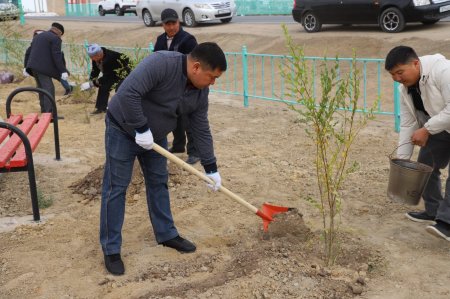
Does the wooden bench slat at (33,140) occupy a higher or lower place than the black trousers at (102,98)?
higher

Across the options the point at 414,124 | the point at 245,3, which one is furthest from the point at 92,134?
the point at 245,3

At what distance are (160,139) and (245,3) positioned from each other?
22.8m

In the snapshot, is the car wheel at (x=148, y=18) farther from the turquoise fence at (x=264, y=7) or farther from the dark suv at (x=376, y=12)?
the dark suv at (x=376, y=12)

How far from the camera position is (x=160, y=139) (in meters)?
3.54

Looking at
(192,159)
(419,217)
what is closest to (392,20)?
(192,159)

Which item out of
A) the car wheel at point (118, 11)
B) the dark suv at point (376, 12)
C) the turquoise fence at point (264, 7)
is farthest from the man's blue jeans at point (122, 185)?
the car wheel at point (118, 11)

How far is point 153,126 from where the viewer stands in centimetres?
336

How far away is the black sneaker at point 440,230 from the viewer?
3.74 metres

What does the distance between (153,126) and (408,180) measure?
173 centimetres

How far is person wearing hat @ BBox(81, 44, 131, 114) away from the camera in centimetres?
741

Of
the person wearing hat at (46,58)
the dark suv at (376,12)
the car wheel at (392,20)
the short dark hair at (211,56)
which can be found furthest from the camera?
the car wheel at (392,20)

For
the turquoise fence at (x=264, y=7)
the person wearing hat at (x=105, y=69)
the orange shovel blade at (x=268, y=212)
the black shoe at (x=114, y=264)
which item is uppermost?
the turquoise fence at (x=264, y=7)

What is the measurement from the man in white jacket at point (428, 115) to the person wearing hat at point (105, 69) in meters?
4.16

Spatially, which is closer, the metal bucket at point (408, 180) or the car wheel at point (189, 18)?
the metal bucket at point (408, 180)
